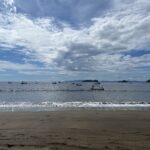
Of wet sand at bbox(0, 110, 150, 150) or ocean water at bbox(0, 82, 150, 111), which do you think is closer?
wet sand at bbox(0, 110, 150, 150)

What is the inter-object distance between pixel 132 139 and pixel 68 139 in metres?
2.30

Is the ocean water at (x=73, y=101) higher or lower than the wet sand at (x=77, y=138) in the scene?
higher

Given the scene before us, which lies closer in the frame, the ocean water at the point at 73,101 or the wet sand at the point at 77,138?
the wet sand at the point at 77,138

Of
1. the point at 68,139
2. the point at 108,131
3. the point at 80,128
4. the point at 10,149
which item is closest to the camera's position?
the point at 10,149

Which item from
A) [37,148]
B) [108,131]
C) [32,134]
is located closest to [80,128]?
[108,131]

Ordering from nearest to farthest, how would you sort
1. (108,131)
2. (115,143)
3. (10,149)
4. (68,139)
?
(10,149), (115,143), (68,139), (108,131)

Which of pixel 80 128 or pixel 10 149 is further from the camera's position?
pixel 80 128

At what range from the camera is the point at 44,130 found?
12.3 meters

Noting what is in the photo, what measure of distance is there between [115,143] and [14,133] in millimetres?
4270

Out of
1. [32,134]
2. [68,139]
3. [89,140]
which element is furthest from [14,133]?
[89,140]

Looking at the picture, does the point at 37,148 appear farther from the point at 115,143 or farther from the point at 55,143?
the point at 115,143

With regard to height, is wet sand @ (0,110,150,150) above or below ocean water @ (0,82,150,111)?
below

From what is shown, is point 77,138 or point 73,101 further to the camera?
point 73,101

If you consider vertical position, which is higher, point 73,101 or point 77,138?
point 73,101
